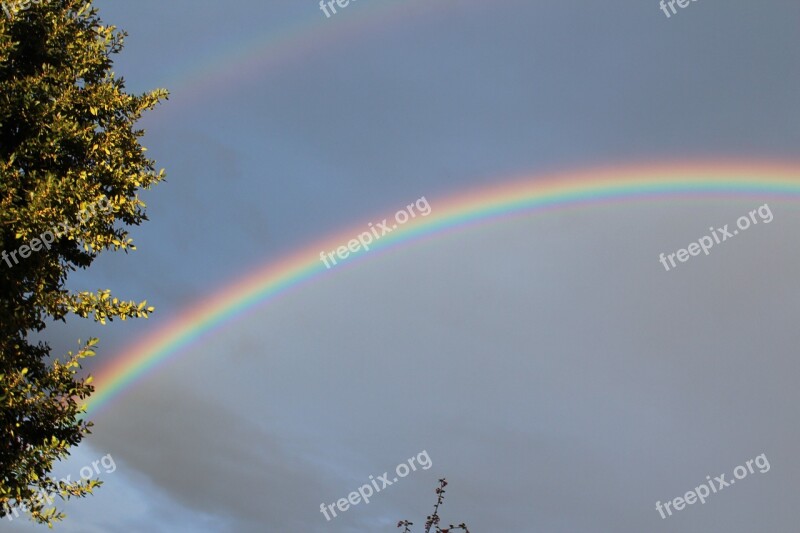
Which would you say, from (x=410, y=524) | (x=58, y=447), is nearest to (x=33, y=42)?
(x=58, y=447)

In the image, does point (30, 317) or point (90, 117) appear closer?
point (30, 317)

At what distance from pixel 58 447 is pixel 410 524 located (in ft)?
35.7

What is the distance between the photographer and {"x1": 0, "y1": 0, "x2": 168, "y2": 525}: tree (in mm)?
12375

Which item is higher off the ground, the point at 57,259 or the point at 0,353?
the point at 57,259

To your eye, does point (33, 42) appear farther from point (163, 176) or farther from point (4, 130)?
point (163, 176)

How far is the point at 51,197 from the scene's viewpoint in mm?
12602

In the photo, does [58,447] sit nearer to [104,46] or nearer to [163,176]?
[163,176]

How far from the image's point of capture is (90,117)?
47.4 feet

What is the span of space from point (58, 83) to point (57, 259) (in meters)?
3.29

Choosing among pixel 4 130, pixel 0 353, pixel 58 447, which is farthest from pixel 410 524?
pixel 4 130

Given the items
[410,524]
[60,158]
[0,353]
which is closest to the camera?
[0,353]

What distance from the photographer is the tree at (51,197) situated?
40.6ft

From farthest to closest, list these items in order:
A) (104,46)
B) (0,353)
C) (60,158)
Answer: (104,46) → (60,158) → (0,353)

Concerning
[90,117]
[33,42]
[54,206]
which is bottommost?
[54,206]
